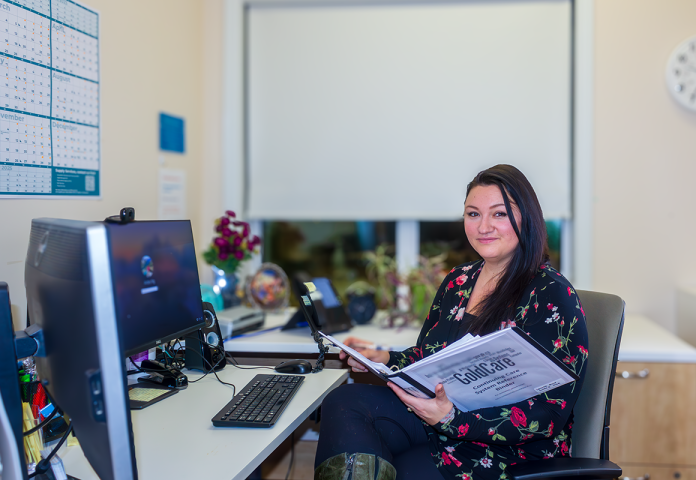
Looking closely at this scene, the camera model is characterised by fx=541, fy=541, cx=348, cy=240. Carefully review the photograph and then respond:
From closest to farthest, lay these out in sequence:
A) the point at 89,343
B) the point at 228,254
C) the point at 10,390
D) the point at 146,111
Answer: the point at 89,343
the point at 10,390
the point at 146,111
the point at 228,254

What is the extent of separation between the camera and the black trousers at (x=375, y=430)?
131 centimetres

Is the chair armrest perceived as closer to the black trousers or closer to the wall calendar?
the black trousers

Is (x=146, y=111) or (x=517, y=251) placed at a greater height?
(x=146, y=111)

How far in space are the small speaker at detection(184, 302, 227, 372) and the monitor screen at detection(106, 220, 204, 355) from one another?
22cm

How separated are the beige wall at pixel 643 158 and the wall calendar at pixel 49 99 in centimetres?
212

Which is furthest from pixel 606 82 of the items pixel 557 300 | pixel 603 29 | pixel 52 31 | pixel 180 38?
pixel 52 31

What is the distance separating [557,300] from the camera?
4.26ft

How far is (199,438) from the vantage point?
118 cm

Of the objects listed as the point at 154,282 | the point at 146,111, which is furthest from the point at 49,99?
the point at 154,282

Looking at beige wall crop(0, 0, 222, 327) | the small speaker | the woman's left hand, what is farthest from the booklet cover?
beige wall crop(0, 0, 222, 327)

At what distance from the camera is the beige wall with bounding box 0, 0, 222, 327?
1616 mm

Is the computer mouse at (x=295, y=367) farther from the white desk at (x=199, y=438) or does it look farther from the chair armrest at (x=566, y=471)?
the chair armrest at (x=566, y=471)

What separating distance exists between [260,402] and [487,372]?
1.86 feet

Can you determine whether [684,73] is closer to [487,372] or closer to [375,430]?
Answer: [487,372]
